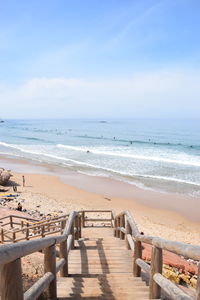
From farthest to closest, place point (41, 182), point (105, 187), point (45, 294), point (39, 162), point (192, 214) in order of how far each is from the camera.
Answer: point (39, 162)
point (41, 182)
point (105, 187)
point (192, 214)
point (45, 294)

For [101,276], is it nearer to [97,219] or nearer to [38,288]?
[38,288]

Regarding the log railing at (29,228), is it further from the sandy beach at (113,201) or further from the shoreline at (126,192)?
the shoreline at (126,192)

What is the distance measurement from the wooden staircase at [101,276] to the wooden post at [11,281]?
4.62 ft

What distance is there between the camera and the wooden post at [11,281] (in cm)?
178

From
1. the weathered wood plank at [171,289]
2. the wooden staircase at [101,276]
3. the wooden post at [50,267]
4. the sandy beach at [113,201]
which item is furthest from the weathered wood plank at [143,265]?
the sandy beach at [113,201]

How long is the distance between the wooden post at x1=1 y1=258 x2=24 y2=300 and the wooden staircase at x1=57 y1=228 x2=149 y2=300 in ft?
4.62

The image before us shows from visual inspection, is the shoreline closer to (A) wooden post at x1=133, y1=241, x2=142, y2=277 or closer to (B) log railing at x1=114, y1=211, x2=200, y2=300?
(A) wooden post at x1=133, y1=241, x2=142, y2=277

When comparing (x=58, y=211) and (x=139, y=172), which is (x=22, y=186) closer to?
(x=58, y=211)

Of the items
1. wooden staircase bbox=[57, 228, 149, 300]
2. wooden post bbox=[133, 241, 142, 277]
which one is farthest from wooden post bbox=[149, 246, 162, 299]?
wooden post bbox=[133, 241, 142, 277]

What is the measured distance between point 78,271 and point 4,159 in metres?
33.3

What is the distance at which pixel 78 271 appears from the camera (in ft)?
15.0

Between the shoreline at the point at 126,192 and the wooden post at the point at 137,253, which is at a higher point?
the wooden post at the point at 137,253

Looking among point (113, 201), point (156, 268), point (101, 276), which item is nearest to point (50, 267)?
point (156, 268)

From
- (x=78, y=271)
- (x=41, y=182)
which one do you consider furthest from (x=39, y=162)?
(x=78, y=271)
